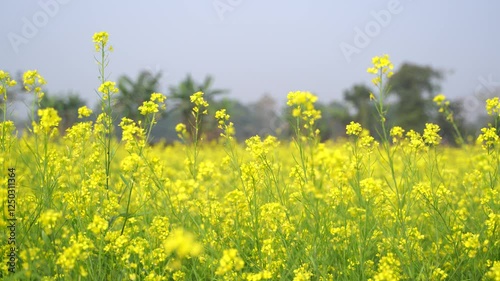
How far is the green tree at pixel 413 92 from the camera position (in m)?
28.8

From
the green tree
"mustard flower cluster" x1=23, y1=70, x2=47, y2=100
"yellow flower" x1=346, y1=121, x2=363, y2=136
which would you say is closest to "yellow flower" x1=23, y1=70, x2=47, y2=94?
"mustard flower cluster" x1=23, y1=70, x2=47, y2=100

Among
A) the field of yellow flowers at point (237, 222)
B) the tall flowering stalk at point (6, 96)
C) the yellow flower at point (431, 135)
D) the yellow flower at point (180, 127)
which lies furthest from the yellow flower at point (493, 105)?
the tall flowering stalk at point (6, 96)

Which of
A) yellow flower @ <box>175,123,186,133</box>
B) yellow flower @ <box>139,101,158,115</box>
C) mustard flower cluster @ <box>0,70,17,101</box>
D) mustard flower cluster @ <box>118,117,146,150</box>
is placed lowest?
mustard flower cluster @ <box>118,117,146,150</box>

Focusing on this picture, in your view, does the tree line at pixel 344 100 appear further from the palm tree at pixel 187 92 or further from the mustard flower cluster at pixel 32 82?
the mustard flower cluster at pixel 32 82

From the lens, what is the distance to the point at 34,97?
3127 millimetres

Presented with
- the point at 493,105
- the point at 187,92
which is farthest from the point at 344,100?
the point at 493,105

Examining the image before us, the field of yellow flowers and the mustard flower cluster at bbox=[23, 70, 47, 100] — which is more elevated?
the mustard flower cluster at bbox=[23, 70, 47, 100]

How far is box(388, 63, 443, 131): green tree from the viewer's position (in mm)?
28836

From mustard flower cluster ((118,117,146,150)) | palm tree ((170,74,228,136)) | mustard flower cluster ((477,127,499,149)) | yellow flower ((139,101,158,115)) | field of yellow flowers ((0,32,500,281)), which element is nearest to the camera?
field of yellow flowers ((0,32,500,281))

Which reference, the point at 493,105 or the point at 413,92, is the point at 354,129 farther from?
the point at 413,92

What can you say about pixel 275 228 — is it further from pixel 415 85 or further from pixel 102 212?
pixel 415 85

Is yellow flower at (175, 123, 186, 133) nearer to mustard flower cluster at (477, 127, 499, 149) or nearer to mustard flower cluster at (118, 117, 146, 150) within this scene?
mustard flower cluster at (118, 117, 146, 150)

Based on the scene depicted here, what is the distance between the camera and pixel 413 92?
3244 cm

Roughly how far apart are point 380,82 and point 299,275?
1159 millimetres
